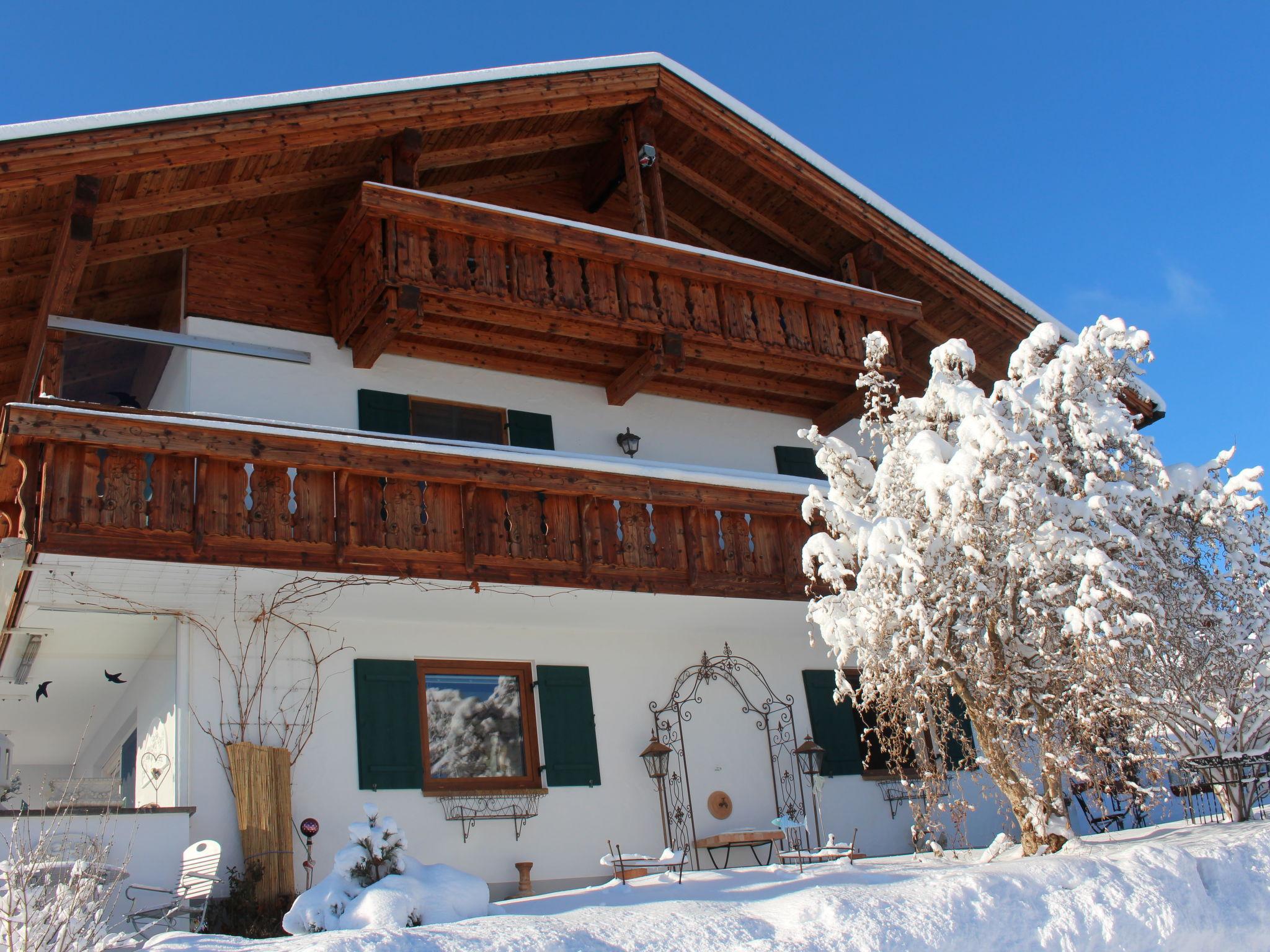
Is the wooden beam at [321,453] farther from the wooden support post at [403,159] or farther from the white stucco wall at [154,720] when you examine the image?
the wooden support post at [403,159]

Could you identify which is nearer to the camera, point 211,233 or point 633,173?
point 211,233

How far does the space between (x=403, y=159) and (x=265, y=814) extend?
675 cm

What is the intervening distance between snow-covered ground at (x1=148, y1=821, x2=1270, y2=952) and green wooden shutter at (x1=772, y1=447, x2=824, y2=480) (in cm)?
717

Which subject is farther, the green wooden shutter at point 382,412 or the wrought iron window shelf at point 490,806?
the green wooden shutter at point 382,412

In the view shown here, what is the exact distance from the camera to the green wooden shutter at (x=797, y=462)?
51.6 feet

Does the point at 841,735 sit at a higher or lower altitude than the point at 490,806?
higher

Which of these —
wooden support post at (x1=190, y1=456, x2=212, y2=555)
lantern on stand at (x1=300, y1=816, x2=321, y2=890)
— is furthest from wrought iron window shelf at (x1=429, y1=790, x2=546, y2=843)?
wooden support post at (x1=190, y1=456, x2=212, y2=555)

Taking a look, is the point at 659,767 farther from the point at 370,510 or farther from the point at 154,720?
Answer: the point at 154,720

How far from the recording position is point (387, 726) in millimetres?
11422

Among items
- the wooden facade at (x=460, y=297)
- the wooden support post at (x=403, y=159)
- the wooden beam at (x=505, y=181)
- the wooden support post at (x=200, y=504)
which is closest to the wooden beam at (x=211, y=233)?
the wooden facade at (x=460, y=297)

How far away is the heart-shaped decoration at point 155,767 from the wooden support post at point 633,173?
299 inches

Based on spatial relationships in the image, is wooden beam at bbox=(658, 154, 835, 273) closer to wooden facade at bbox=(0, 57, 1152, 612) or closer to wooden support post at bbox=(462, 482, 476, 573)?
wooden facade at bbox=(0, 57, 1152, 612)

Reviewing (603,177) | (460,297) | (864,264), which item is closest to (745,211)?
(864,264)

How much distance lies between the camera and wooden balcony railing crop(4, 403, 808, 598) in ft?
30.7
